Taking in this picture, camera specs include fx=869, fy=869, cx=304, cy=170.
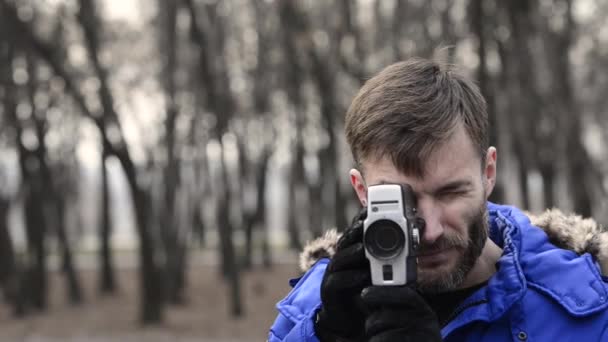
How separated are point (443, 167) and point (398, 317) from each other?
53 centimetres

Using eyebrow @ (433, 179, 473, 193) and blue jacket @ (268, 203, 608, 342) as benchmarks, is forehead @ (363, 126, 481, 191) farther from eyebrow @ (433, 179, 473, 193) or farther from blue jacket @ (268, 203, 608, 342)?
blue jacket @ (268, 203, 608, 342)

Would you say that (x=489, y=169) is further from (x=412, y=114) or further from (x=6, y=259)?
(x=6, y=259)

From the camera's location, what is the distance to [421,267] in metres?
2.75

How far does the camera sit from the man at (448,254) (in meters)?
2.64

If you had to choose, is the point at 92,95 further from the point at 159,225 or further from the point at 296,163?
the point at 296,163

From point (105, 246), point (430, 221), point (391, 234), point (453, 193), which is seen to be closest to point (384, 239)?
point (391, 234)

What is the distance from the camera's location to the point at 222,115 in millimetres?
18750

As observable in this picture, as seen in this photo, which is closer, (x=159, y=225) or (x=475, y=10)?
(x=475, y=10)

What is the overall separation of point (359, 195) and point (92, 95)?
23818 mm

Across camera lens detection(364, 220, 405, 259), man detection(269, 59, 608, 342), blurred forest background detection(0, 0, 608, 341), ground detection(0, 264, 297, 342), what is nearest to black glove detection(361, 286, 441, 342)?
man detection(269, 59, 608, 342)

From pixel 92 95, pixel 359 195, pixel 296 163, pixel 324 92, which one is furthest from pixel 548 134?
pixel 359 195

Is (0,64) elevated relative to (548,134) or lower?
elevated

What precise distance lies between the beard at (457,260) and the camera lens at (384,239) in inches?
5.9

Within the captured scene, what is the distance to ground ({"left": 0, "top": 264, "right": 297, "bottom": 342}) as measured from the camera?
18203 millimetres
